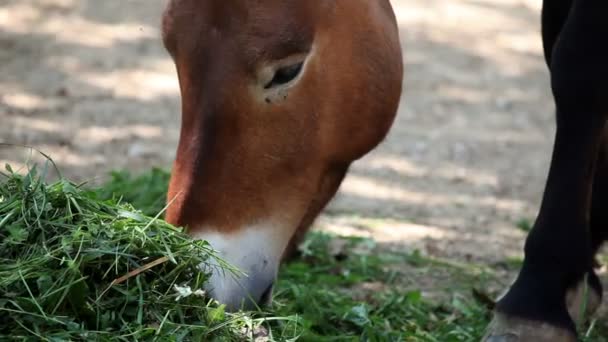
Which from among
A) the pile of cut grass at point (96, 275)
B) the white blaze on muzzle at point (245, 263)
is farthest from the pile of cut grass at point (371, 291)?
the pile of cut grass at point (96, 275)

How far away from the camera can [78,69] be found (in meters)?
6.27

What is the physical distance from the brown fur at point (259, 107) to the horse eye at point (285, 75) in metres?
0.03

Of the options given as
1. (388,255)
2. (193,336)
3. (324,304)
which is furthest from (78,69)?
(193,336)

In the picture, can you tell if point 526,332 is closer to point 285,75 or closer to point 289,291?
point 289,291

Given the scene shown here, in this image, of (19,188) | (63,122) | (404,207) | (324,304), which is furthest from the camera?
(63,122)

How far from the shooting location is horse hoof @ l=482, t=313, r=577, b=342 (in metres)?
2.91

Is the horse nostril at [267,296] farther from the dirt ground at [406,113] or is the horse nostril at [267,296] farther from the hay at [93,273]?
the dirt ground at [406,113]

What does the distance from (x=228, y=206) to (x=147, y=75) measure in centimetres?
372

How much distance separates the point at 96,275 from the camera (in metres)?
2.36

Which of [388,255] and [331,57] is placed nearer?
[331,57]

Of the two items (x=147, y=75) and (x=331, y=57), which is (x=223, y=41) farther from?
(x=147, y=75)

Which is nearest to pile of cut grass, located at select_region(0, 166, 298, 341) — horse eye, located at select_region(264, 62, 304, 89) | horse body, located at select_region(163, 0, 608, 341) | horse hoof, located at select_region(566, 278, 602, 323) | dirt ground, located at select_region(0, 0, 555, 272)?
horse body, located at select_region(163, 0, 608, 341)

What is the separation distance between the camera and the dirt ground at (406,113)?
4863mm

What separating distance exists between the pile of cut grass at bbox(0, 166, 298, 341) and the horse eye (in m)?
0.51
